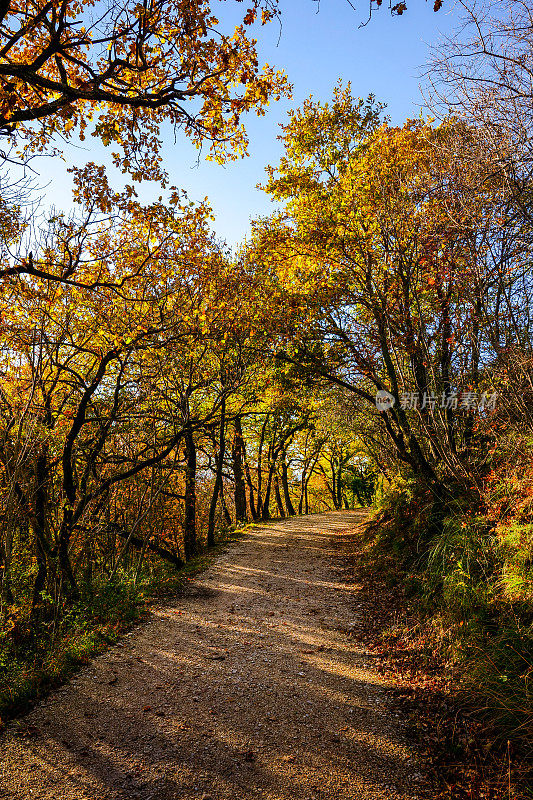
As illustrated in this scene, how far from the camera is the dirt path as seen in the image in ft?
12.5

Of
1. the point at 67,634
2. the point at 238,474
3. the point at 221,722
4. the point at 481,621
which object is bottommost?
the point at 221,722

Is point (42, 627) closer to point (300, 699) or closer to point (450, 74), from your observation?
point (300, 699)

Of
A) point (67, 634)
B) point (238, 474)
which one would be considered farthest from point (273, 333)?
point (238, 474)

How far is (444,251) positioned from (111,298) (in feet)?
19.0

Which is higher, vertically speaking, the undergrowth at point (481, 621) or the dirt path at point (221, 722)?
the undergrowth at point (481, 621)

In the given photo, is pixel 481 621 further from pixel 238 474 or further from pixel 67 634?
pixel 238 474

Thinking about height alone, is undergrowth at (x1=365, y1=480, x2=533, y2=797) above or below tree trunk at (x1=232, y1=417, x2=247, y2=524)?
below

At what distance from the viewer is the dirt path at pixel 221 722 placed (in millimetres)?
3809

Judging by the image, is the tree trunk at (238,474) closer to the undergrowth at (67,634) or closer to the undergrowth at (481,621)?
the undergrowth at (67,634)

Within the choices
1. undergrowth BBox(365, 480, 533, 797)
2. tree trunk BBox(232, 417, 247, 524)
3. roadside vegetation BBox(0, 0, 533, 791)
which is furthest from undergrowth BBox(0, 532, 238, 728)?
tree trunk BBox(232, 417, 247, 524)

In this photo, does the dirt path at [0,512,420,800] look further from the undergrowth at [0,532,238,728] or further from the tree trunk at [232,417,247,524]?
the tree trunk at [232,417,247,524]

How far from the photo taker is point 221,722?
4.73 metres

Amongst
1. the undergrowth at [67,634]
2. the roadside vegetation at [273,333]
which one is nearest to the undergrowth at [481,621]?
the roadside vegetation at [273,333]

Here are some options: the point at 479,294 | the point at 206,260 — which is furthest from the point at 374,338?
the point at 206,260
